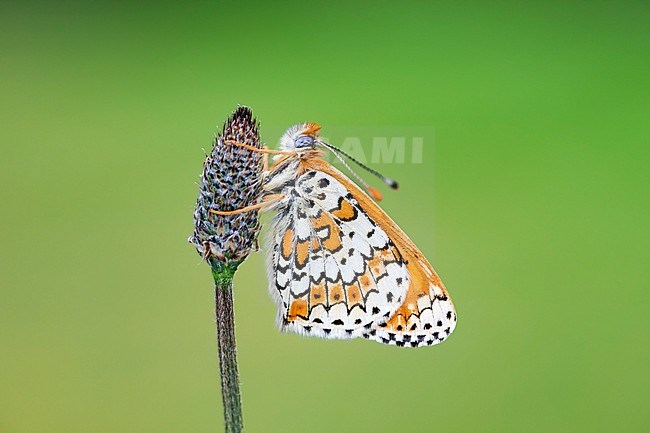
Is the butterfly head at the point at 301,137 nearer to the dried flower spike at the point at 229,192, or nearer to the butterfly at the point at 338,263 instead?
the butterfly at the point at 338,263

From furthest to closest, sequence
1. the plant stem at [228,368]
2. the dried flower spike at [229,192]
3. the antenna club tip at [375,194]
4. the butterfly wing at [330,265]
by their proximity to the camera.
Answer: the butterfly wing at [330,265] → the antenna club tip at [375,194] → the dried flower spike at [229,192] → the plant stem at [228,368]

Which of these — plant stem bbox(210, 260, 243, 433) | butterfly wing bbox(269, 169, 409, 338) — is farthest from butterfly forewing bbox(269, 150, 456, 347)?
plant stem bbox(210, 260, 243, 433)

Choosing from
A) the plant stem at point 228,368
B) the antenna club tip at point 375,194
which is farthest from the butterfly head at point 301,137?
the plant stem at point 228,368

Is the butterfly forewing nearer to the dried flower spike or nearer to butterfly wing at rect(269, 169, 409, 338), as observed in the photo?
butterfly wing at rect(269, 169, 409, 338)

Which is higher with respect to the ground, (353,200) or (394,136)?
(394,136)

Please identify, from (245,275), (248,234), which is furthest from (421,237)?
(248,234)

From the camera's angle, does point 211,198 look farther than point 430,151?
No

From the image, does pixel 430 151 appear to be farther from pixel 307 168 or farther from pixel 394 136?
pixel 307 168
